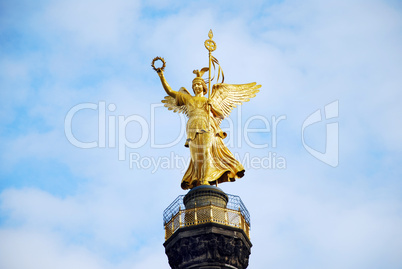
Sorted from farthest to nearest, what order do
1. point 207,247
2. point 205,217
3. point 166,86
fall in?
1. point 166,86
2. point 205,217
3. point 207,247

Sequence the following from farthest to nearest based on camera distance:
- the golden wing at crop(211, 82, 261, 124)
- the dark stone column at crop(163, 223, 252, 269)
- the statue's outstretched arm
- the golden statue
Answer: the statue's outstretched arm, the golden wing at crop(211, 82, 261, 124), the golden statue, the dark stone column at crop(163, 223, 252, 269)

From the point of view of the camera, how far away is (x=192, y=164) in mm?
44625

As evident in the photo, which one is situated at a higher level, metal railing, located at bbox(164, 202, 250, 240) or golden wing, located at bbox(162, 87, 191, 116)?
golden wing, located at bbox(162, 87, 191, 116)

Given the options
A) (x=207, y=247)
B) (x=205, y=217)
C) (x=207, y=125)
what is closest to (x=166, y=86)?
(x=207, y=125)

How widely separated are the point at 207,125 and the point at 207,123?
0.17 m

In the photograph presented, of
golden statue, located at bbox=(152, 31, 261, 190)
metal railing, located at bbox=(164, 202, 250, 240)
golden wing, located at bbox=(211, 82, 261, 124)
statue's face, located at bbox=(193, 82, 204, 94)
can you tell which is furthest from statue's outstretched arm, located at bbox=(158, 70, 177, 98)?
metal railing, located at bbox=(164, 202, 250, 240)

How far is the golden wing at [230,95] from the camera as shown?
152ft

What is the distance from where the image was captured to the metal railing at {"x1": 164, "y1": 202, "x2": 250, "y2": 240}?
1610 inches

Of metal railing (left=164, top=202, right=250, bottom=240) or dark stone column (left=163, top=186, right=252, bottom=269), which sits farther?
metal railing (left=164, top=202, right=250, bottom=240)

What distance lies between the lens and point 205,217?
4097cm

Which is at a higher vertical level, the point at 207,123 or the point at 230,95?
the point at 230,95

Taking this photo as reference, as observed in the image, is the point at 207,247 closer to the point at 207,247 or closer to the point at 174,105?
the point at 207,247

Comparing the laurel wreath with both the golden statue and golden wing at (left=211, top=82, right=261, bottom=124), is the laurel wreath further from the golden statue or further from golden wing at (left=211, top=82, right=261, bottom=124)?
golden wing at (left=211, top=82, right=261, bottom=124)

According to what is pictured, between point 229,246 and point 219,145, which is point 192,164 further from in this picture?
point 229,246
